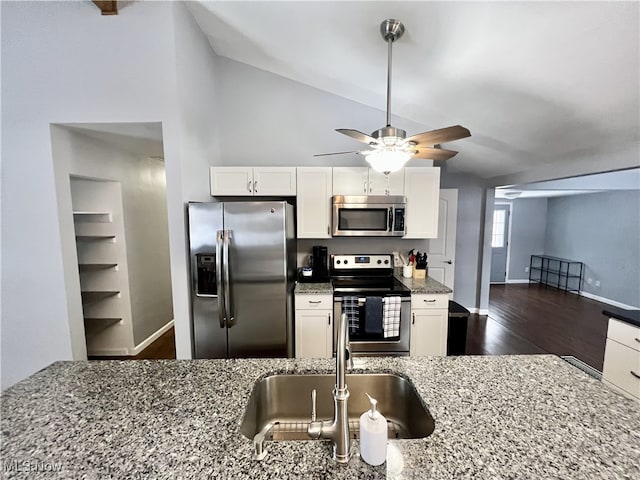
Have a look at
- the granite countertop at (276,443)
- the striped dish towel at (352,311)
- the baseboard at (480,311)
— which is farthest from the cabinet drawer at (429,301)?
the baseboard at (480,311)

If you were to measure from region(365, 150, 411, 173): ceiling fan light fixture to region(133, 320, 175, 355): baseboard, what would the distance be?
3221mm

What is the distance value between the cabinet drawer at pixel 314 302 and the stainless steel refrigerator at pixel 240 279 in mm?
155

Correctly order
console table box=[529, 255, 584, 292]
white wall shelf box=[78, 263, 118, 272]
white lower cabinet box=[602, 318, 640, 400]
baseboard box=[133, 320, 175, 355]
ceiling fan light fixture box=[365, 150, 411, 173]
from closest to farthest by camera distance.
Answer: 1. ceiling fan light fixture box=[365, 150, 411, 173]
2. white lower cabinet box=[602, 318, 640, 400]
3. white wall shelf box=[78, 263, 118, 272]
4. baseboard box=[133, 320, 175, 355]
5. console table box=[529, 255, 584, 292]

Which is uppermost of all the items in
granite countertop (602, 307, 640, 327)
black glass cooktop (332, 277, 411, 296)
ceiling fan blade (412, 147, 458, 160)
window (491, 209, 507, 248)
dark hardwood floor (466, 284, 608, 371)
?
ceiling fan blade (412, 147, 458, 160)

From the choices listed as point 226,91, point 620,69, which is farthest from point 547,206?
point 226,91

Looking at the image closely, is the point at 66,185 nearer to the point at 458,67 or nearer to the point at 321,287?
the point at 321,287

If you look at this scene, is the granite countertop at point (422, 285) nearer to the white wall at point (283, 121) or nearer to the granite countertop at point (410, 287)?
the granite countertop at point (410, 287)

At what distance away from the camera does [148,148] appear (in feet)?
9.71

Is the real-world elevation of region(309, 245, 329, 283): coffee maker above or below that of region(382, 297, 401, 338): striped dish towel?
above

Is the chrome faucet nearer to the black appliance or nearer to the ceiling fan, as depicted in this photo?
the ceiling fan

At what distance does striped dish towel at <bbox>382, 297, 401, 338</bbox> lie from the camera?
2.54m

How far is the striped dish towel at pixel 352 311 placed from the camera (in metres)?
2.54

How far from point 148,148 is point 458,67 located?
121 inches

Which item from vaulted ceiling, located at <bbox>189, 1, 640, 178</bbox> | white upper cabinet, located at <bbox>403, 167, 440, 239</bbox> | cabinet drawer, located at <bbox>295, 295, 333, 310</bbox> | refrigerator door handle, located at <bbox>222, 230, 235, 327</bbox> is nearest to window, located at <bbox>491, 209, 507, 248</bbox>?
vaulted ceiling, located at <bbox>189, 1, 640, 178</bbox>
